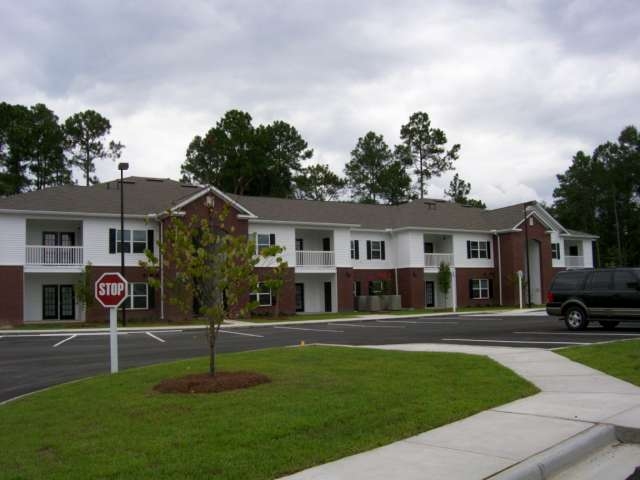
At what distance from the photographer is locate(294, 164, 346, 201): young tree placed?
225ft

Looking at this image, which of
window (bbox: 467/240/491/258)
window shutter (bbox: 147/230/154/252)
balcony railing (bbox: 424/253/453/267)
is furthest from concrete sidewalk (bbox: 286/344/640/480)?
window (bbox: 467/240/491/258)

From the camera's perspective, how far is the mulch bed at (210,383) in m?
9.76

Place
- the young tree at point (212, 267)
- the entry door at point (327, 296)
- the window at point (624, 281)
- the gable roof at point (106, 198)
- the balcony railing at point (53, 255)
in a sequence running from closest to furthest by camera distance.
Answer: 1. the young tree at point (212, 267)
2. the window at point (624, 281)
3. the balcony railing at point (53, 255)
4. the gable roof at point (106, 198)
5. the entry door at point (327, 296)

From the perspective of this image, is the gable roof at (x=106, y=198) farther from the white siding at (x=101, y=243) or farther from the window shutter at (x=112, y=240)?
the window shutter at (x=112, y=240)

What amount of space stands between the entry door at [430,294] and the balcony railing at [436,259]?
8.08 feet

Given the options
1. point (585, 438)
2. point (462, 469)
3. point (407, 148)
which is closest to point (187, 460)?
point (462, 469)

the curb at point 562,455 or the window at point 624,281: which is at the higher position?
A: the window at point 624,281

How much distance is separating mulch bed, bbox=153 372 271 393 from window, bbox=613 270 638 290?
13.4 metres

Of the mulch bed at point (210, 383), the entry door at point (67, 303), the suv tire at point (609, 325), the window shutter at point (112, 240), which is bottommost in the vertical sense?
the suv tire at point (609, 325)

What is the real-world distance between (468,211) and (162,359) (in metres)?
38.7

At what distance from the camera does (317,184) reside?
229 feet

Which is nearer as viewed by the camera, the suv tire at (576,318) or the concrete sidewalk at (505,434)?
the concrete sidewalk at (505,434)

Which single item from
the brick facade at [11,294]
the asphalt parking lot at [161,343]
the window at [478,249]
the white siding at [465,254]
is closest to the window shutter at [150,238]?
the brick facade at [11,294]

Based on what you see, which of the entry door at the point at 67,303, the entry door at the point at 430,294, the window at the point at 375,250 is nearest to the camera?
the entry door at the point at 67,303
